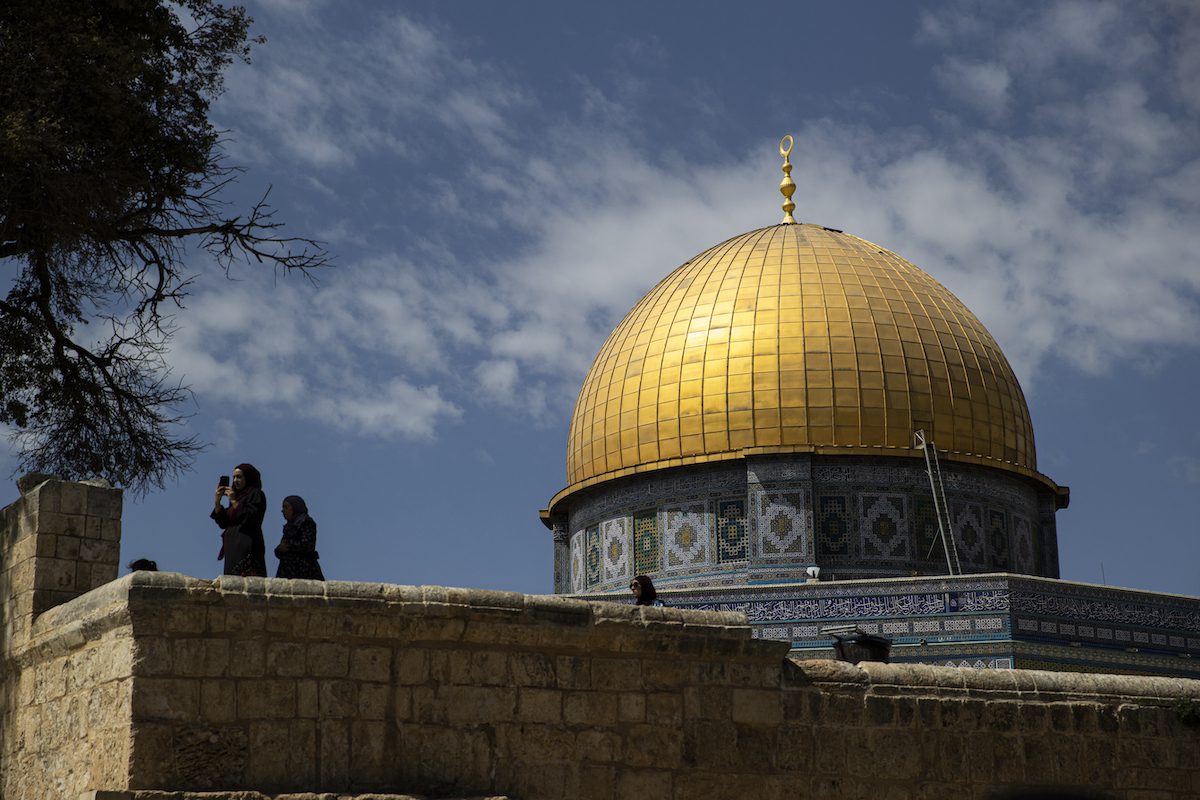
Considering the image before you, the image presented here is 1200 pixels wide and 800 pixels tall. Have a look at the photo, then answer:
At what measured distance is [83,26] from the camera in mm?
9477

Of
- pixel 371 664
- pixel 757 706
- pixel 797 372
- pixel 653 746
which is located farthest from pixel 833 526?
pixel 371 664

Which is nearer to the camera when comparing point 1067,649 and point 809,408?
point 1067,649

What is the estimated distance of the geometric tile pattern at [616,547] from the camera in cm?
2048

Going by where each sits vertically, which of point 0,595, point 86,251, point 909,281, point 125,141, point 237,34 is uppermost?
point 909,281

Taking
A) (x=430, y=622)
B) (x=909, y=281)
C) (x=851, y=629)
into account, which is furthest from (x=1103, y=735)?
(x=909, y=281)

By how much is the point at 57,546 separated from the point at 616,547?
13.9 meters

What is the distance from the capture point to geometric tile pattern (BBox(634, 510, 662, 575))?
20078 millimetres

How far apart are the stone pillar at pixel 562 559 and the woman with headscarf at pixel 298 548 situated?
49.0 feet

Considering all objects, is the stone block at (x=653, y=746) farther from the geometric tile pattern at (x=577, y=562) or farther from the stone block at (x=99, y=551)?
the geometric tile pattern at (x=577, y=562)

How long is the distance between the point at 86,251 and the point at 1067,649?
450 inches

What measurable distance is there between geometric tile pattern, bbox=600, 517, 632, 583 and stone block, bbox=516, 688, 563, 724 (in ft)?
44.7

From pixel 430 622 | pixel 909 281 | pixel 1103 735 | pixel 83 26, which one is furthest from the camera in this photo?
pixel 909 281

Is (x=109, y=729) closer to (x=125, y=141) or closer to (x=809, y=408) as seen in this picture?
(x=125, y=141)

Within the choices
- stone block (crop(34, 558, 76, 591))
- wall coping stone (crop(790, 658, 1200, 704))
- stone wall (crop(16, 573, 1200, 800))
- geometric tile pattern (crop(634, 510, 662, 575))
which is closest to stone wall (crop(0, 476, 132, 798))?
stone block (crop(34, 558, 76, 591))
